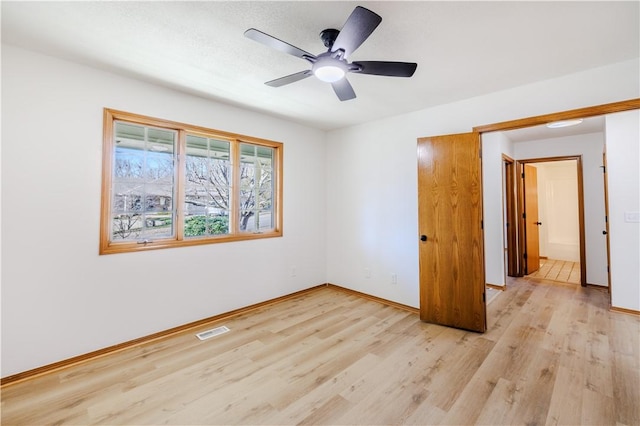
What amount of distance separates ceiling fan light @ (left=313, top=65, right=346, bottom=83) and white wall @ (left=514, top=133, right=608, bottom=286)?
4.98 m

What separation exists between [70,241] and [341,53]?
8.54ft

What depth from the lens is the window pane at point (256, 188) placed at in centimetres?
360

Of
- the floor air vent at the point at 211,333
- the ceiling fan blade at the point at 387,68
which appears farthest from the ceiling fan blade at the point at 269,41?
the floor air vent at the point at 211,333

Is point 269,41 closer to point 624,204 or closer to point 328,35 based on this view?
point 328,35

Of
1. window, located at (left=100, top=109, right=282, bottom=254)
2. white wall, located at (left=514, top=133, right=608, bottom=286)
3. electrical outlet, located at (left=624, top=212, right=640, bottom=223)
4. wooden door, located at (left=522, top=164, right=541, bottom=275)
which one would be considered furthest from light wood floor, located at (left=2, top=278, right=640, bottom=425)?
wooden door, located at (left=522, top=164, right=541, bottom=275)

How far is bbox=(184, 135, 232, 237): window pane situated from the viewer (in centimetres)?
312

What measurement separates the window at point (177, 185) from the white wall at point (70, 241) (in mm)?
109

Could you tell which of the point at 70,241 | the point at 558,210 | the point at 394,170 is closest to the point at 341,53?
the point at 394,170

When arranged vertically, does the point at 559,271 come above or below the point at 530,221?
below

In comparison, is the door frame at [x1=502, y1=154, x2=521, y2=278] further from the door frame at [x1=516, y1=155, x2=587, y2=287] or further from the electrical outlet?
the electrical outlet

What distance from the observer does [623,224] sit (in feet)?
→ 11.5

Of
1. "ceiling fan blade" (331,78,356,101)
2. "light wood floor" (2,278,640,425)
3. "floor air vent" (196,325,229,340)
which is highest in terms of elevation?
"ceiling fan blade" (331,78,356,101)

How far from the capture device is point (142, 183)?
2771 millimetres

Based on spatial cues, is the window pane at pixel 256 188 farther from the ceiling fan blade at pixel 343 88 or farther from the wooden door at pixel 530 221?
the wooden door at pixel 530 221
